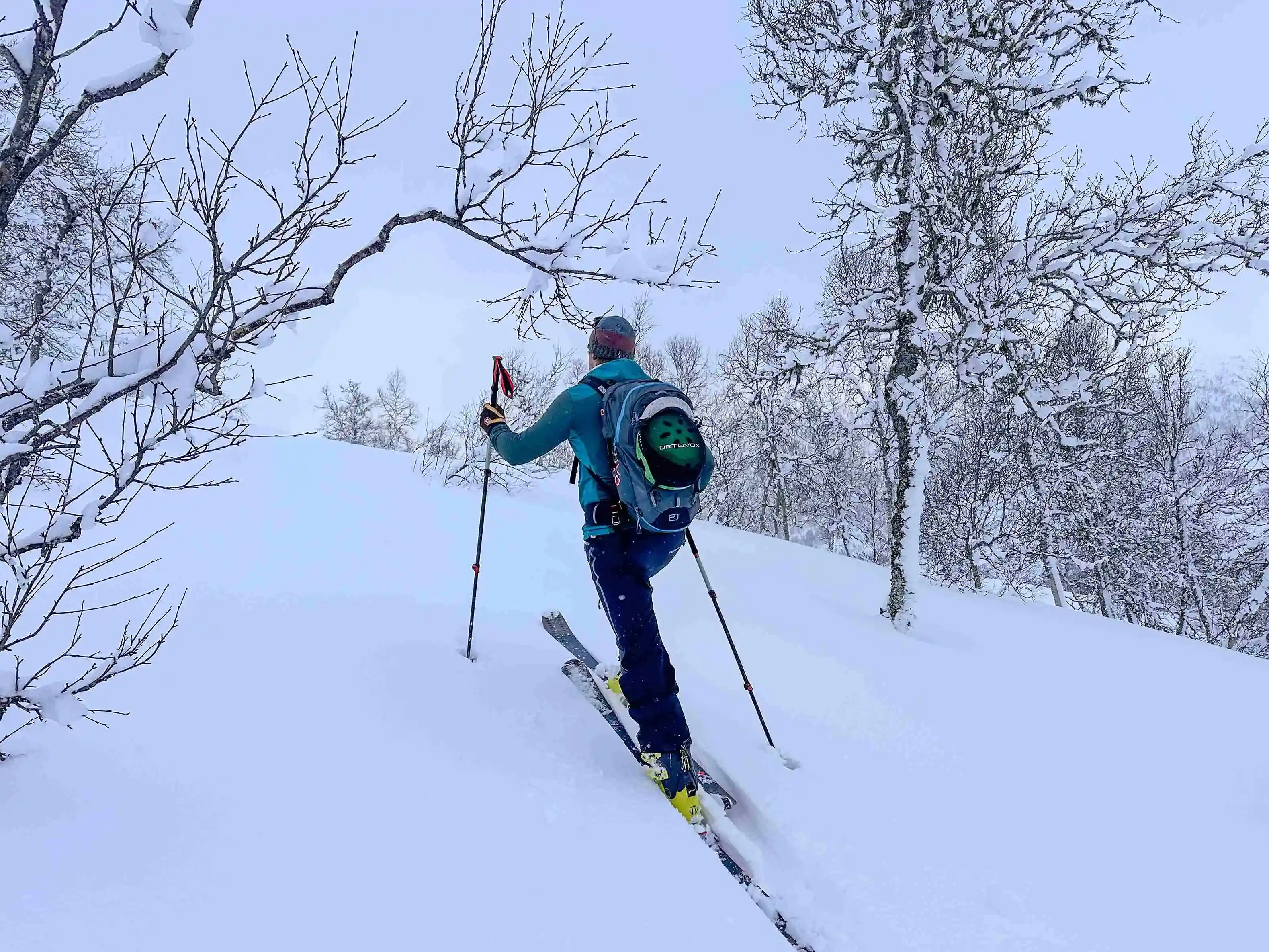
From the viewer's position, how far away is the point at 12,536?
6.12ft

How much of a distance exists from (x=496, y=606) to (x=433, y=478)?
4.31m

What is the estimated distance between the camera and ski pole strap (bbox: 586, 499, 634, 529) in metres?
3.14

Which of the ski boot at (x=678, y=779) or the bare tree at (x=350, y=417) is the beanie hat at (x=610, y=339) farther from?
the bare tree at (x=350, y=417)

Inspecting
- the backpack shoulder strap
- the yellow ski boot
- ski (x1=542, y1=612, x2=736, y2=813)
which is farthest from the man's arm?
ski (x1=542, y1=612, x2=736, y2=813)

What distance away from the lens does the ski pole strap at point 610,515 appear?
10.3ft

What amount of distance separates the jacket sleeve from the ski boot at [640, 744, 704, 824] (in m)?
1.56

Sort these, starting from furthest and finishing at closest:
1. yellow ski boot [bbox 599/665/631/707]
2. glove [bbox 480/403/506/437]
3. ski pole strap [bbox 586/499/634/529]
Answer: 1. yellow ski boot [bbox 599/665/631/707]
2. glove [bbox 480/403/506/437]
3. ski pole strap [bbox 586/499/634/529]

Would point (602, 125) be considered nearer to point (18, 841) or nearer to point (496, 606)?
point (18, 841)

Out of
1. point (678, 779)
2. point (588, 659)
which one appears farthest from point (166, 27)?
point (588, 659)

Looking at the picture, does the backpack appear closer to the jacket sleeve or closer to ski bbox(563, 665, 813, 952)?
the jacket sleeve

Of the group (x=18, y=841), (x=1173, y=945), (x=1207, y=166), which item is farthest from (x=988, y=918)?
(x=1207, y=166)

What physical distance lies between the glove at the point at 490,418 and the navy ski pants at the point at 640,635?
832 millimetres

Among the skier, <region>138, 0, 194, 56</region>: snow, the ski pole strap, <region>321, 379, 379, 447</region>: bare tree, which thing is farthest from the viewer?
<region>321, 379, 379, 447</region>: bare tree

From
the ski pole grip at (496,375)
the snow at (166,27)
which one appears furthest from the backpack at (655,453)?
the snow at (166,27)
